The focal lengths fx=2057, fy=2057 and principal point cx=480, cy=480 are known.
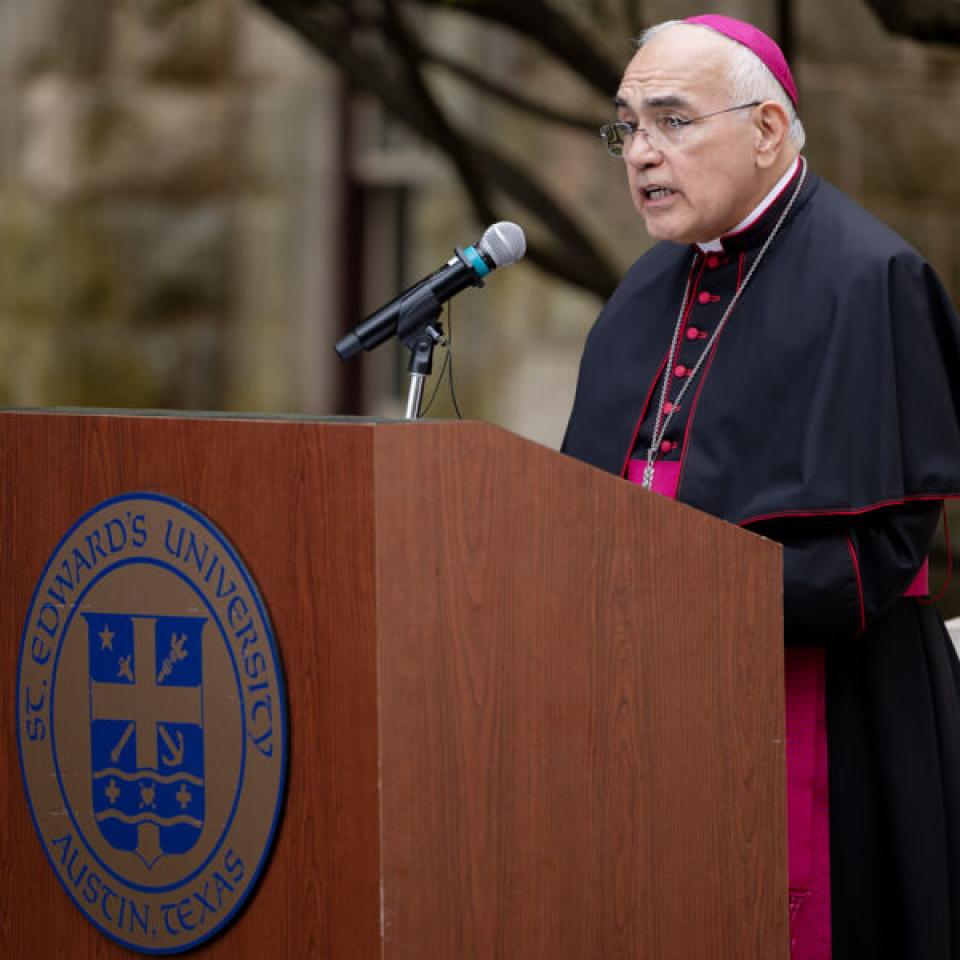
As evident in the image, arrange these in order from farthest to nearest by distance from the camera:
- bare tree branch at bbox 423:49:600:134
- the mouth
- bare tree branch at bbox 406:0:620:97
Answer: bare tree branch at bbox 423:49:600:134
bare tree branch at bbox 406:0:620:97
the mouth

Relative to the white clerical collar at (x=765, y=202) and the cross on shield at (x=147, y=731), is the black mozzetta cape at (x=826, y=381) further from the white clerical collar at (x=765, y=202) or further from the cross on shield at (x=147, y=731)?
the cross on shield at (x=147, y=731)

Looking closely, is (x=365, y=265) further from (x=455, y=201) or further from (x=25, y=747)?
(x=25, y=747)

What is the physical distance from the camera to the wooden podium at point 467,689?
197 cm

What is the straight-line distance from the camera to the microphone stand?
7.80 feet

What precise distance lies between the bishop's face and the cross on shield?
0.86m

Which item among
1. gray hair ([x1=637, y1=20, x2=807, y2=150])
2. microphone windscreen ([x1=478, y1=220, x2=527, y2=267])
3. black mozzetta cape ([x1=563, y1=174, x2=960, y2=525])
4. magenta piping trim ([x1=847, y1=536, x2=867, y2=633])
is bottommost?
magenta piping trim ([x1=847, y1=536, x2=867, y2=633])

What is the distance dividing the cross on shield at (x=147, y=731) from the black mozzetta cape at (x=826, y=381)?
774 millimetres

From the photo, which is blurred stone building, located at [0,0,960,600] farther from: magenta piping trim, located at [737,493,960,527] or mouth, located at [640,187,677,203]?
magenta piping trim, located at [737,493,960,527]

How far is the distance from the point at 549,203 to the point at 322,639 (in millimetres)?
4905

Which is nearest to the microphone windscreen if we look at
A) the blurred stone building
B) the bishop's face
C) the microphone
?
the microphone

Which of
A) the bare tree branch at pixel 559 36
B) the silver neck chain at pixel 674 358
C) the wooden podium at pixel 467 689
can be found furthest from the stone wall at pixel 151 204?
the wooden podium at pixel 467 689

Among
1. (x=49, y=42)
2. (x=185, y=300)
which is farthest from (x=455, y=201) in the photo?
(x=49, y=42)

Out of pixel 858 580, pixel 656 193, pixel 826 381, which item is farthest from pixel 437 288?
pixel 858 580

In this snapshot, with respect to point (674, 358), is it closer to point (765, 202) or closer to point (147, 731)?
point (765, 202)
